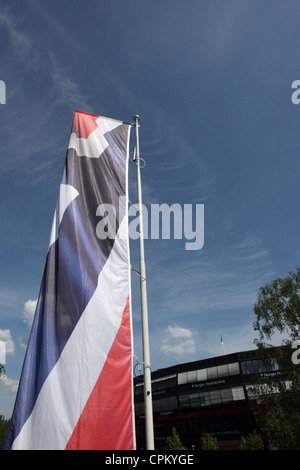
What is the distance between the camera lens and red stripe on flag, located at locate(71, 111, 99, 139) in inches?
314

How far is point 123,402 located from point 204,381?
219 feet

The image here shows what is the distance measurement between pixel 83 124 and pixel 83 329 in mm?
5577

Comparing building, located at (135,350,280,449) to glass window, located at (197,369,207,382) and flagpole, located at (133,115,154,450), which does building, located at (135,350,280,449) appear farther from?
flagpole, located at (133,115,154,450)

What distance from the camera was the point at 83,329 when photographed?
18.1 ft

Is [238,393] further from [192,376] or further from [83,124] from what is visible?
[83,124]

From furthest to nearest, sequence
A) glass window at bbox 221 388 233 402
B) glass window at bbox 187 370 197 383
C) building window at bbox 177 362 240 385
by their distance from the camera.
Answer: glass window at bbox 187 370 197 383, building window at bbox 177 362 240 385, glass window at bbox 221 388 233 402

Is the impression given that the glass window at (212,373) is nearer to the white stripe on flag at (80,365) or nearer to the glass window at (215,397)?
the glass window at (215,397)

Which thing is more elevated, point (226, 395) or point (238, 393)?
point (238, 393)

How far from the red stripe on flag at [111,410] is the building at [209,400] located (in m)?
57.8

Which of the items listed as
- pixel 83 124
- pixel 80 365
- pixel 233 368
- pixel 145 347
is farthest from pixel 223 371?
pixel 83 124

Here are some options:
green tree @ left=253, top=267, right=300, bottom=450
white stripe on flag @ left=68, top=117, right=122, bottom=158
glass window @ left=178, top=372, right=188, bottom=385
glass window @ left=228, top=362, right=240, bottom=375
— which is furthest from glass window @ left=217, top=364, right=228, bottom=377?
white stripe on flag @ left=68, top=117, right=122, bottom=158

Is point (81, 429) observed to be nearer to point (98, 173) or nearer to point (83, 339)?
point (83, 339)

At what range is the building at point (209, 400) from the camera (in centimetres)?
5641

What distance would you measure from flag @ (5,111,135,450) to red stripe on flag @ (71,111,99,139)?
799 millimetres
